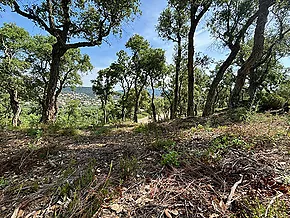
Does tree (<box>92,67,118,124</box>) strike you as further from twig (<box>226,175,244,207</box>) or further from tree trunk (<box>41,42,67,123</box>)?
twig (<box>226,175,244,207</box>)

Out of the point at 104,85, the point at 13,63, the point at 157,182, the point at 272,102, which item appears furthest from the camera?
the point at 104,85

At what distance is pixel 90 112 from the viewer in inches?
1944

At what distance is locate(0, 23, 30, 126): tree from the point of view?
496 inches

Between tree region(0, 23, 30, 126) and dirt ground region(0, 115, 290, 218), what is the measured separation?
12993 mm

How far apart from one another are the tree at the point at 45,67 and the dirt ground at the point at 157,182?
14.2 meters

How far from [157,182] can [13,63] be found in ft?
51.9

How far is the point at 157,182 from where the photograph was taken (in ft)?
6.04

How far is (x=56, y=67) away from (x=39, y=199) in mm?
5896

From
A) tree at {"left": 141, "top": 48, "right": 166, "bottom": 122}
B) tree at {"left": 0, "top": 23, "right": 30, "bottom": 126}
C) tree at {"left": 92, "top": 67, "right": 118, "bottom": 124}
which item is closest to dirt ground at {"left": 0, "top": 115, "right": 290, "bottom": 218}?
tree at {"left": 0, "top": 23, "right": 30, "bottom": 126}

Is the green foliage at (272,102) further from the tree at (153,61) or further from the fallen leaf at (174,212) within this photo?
the tree at (153,61)

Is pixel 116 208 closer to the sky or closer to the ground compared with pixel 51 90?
closer to the ground

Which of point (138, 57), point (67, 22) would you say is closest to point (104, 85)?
point (138, 57)

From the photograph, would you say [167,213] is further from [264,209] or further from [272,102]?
[272,102]

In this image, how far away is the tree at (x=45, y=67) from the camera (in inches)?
626
